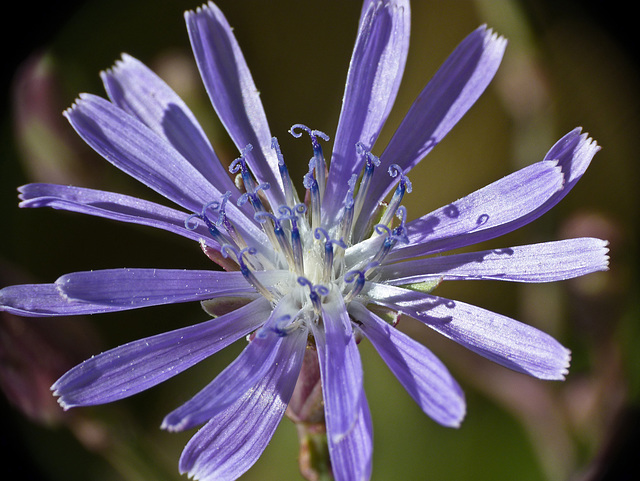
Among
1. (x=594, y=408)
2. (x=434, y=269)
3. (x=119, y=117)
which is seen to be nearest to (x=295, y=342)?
(x=434, y=269)

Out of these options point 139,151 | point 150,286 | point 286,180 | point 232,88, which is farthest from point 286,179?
point 150,286

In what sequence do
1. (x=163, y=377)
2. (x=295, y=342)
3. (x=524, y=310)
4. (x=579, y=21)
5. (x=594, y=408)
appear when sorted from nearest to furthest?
(x=163, y=377) → (x=295, y=342) → (x=594, y=408) → (x=524, y=310) → (x=579, y=21)

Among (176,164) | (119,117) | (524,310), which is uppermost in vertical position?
(119,117)

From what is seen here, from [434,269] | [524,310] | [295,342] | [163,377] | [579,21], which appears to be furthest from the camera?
[579,21]

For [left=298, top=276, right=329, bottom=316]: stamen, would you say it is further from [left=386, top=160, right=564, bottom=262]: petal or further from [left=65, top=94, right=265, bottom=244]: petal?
[left=65, top=94, right=265, bottom=244]: petal

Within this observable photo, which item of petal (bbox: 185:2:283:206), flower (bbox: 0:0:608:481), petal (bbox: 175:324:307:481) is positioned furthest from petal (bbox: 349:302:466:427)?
petal (bbox: 185:2:283:206)

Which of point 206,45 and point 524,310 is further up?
point 206,45

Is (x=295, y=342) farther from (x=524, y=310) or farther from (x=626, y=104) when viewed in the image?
(x=626, y=104)

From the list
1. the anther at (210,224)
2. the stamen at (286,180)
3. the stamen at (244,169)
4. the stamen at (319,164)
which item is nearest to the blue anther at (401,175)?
the stamen at (319,164)

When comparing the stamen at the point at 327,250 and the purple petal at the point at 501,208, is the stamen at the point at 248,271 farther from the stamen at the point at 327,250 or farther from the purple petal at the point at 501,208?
the purple petal at the point at 501,208
